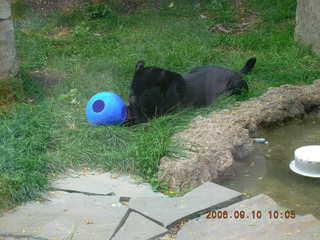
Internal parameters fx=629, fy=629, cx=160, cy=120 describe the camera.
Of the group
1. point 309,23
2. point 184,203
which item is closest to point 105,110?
point 184,203

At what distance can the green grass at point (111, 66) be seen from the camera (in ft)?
17.6

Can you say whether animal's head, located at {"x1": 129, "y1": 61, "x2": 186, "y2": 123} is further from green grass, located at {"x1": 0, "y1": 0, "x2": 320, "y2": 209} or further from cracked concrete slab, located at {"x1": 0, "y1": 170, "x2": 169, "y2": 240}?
cracked concrete slab, located at {"x1": 0, "y1": 170, "x2": 169, "y2": 240}

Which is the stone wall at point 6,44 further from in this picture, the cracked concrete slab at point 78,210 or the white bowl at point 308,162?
the white bowl at point 308,162

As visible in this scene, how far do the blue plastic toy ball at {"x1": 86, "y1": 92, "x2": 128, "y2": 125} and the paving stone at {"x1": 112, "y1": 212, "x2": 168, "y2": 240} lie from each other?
67.2 inches

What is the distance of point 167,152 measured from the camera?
5387 mm

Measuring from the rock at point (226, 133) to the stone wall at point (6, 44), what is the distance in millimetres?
2193

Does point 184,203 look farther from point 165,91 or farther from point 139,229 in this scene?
point 165,91

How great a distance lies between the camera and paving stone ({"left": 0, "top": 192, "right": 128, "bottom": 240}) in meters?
4.30

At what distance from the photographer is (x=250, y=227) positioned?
4.25m

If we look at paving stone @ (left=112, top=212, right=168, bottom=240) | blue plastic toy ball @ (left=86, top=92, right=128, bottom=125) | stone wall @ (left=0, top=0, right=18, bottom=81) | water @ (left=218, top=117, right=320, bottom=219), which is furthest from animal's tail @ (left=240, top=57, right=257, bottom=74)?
paving stone @ (left=112, top=212, right=168, bottom=240)

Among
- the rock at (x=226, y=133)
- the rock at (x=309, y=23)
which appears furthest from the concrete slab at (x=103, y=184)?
the rock at (x=309, y=23)

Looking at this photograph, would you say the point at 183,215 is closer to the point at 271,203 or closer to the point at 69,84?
the point at 271,203

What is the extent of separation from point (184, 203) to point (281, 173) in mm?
1269

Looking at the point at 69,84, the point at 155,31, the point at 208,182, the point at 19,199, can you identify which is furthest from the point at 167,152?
the point at 155,31
